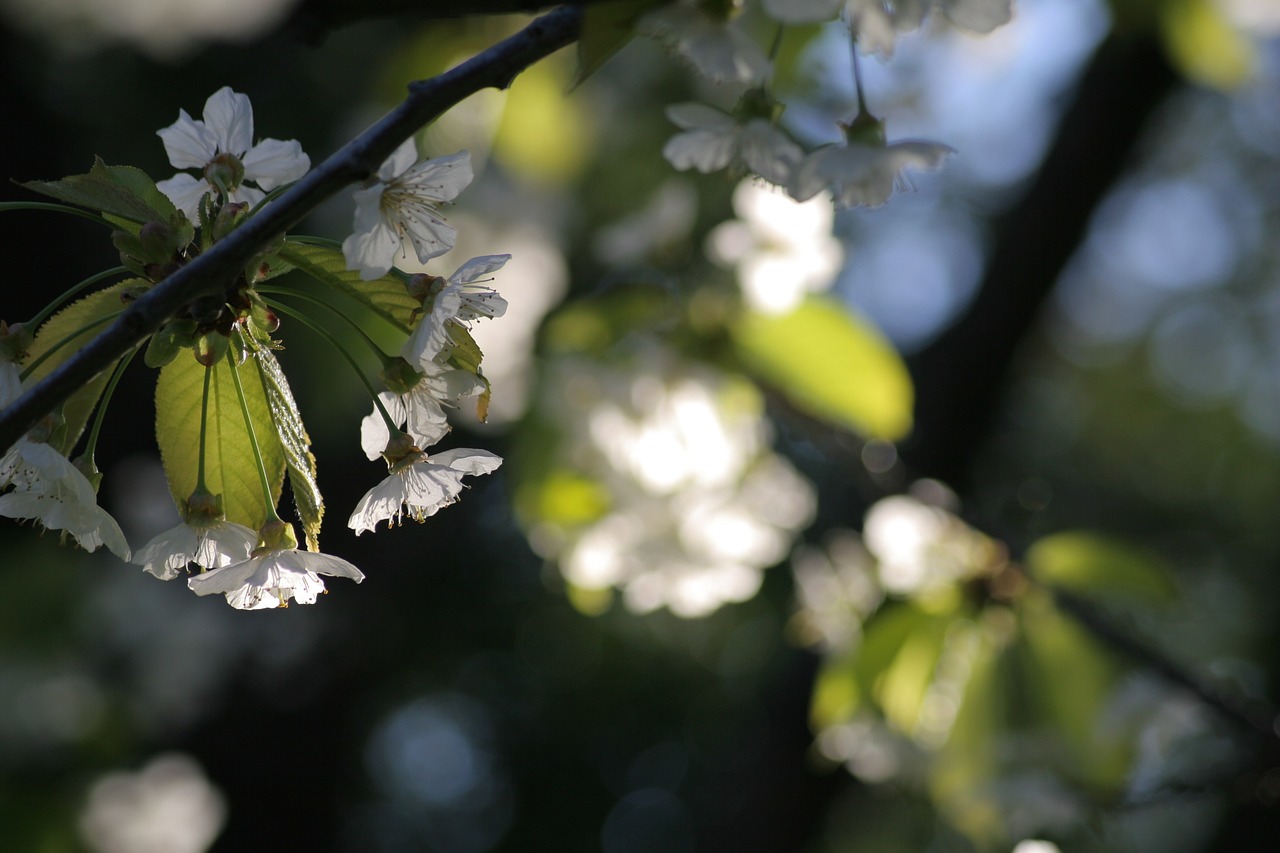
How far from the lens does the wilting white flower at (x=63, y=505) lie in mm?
699

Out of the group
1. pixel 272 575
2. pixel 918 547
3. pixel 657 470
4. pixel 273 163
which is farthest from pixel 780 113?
pixel 918 547

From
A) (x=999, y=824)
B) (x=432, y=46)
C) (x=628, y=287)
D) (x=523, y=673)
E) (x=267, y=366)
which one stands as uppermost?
(x=267, y=366)

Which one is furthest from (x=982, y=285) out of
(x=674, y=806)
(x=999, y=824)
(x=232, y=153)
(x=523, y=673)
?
(x=674, y=806)

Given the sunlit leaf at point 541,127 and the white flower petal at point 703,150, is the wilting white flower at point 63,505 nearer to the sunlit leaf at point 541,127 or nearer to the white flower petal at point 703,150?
the white flower petal at point 703,150

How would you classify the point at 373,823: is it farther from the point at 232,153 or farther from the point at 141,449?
the point at 232,153

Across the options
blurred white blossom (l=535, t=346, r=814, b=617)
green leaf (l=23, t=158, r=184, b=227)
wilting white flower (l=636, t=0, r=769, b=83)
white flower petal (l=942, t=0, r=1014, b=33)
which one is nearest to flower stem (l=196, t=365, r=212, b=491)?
green leaf (l=23, t=158, r=184, b=227)

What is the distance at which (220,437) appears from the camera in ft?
2.49

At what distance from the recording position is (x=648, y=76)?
8.34ft

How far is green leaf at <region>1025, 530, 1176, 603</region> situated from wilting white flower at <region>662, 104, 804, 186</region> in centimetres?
115

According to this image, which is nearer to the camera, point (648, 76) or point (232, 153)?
point (232, 153)

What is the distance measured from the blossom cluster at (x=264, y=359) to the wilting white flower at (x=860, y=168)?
0.23 metres

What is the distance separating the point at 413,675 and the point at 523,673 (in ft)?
3.12

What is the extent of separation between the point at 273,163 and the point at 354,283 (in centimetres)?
15

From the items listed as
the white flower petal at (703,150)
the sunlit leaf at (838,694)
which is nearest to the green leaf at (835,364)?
the sunlit leaf at (838,694)
